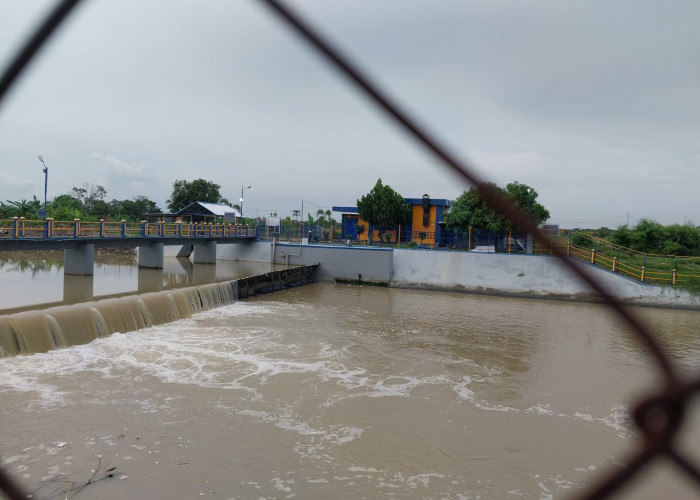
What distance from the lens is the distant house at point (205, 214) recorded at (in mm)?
32228

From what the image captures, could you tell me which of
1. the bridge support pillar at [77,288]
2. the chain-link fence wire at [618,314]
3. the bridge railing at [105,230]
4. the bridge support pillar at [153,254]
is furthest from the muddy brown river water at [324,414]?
the bridge support pillar at [153,254]

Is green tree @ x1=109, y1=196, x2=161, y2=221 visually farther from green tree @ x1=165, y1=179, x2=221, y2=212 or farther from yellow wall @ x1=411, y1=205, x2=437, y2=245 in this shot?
yellow wall @ x1=411, y1=205, x2=437, y2=245

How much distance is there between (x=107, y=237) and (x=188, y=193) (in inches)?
1291

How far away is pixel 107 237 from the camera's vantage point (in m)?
17.5

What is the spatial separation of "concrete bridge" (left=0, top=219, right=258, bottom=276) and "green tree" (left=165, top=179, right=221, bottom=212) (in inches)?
991

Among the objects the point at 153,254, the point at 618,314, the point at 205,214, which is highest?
the point at 205,214

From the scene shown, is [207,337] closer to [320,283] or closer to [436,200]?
[320,283]

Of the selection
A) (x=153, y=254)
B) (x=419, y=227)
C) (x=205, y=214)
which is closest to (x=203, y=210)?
(x=205, y=214)

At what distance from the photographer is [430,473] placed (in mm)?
5625

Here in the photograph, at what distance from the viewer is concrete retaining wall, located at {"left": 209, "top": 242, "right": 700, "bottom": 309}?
1720cm

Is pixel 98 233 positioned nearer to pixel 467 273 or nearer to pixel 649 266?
pixel 467 273

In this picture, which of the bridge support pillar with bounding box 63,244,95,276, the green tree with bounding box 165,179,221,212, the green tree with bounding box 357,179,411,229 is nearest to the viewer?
the bridge support pillar with bounding box 63,244,95,276

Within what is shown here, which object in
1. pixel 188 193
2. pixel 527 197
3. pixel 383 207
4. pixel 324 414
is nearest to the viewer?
pixel 324 414

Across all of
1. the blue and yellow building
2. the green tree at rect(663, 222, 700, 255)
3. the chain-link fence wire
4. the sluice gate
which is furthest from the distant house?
the chain-link fence wire
